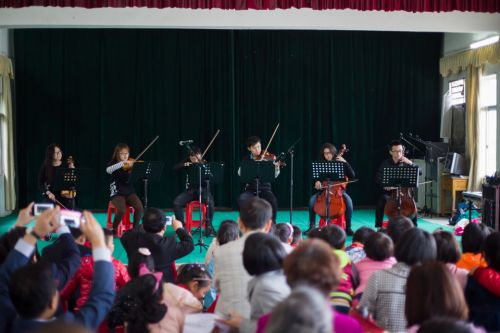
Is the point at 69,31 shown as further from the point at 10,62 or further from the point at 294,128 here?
the point at 294,128

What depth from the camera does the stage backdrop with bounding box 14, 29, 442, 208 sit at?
35.4 feet

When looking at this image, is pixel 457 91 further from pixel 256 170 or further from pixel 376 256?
pixel 376 256

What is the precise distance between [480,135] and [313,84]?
9.73 feet

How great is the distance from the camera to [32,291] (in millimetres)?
2256

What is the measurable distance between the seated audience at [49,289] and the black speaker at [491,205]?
554 centimetres

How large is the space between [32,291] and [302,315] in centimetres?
116

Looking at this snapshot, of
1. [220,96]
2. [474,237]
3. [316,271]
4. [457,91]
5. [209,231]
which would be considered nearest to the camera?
[316,271]

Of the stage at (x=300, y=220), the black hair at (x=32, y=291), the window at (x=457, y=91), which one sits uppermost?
the window at (x=457, y=91)

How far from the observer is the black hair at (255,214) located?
3547 mm


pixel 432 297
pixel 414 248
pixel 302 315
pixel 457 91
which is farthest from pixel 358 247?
pixel 457 91

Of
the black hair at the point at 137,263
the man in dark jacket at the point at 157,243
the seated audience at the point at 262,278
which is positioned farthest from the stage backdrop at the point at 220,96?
the seated audience at the point at 262,278

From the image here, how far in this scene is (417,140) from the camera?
35.9ft

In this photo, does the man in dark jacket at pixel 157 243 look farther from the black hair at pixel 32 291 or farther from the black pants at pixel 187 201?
the black pants at pixel 187 201

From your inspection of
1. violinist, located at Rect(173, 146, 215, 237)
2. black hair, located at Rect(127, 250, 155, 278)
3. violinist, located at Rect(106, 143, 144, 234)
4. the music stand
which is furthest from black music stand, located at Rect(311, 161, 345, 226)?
black hair, located at Rect(127, 250, 155, 278)
